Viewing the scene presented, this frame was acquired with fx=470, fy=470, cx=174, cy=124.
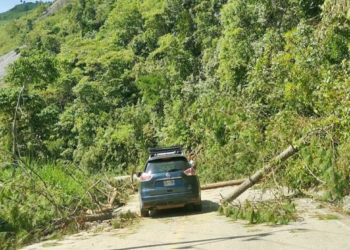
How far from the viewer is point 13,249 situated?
1013 centimetres

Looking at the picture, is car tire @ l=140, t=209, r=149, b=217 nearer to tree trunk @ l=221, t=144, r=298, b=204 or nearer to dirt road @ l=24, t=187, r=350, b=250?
dirt road @ l=24, t=187, r=350, b=250

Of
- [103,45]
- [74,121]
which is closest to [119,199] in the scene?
[74,121]

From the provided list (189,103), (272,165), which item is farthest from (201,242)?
(189,103)

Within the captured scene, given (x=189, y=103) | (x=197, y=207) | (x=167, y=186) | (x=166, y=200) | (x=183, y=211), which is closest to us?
(x=166, y=200)

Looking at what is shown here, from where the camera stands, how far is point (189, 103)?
31484mm

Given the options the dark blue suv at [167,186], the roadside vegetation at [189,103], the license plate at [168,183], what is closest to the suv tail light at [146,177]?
the dark blue suv at [167,186]

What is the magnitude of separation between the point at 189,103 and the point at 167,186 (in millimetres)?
19019

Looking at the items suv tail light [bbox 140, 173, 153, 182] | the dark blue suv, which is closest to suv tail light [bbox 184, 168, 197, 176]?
the dark blue suv

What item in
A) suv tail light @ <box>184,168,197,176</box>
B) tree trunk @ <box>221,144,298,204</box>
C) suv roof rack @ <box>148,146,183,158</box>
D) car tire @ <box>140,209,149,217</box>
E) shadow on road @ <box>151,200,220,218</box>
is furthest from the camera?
suv roof rack @ <box>148,146,183,158</box>

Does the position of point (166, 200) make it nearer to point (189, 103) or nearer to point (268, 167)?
point (268, 167)

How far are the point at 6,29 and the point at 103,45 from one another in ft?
327

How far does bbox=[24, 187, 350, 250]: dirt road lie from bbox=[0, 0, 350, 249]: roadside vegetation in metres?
0.74

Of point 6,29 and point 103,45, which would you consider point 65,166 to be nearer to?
point 103,45

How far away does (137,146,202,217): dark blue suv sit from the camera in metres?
12.7
